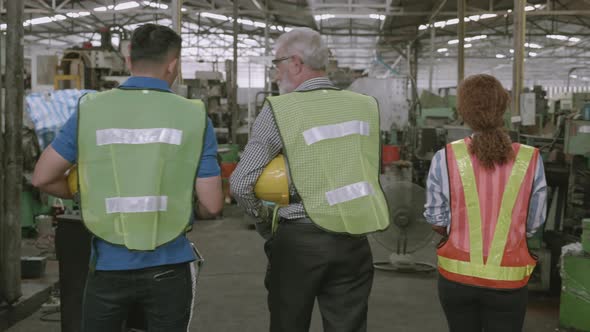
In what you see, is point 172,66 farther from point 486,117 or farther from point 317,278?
point 486,117

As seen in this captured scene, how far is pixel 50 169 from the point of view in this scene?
1.98 m

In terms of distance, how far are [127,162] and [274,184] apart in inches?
20.8

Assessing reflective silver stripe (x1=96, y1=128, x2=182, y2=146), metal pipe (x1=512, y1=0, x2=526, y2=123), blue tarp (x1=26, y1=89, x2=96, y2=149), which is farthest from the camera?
metal pipe (x1=512, y1=0, x2=526, y2=123)

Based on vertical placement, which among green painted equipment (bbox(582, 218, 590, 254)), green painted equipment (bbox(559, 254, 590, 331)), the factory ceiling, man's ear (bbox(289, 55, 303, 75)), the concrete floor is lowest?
the concrete floor

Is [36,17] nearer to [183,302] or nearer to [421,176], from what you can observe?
[421,176]

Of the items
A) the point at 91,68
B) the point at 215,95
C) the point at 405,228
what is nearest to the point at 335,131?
the point at 405,228

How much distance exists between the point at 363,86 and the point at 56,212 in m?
6.60

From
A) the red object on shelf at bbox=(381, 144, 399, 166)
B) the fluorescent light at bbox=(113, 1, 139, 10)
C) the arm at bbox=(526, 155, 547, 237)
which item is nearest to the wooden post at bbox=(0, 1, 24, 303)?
the arm at bbox=(526, 155, 547, 237)

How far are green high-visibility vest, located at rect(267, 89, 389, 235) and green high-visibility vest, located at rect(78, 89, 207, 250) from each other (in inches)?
17.1

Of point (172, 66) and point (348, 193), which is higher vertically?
point (172, 66)

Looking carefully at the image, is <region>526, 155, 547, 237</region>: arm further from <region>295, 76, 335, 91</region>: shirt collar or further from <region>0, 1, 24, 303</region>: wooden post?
<region>0, 1, 24, 303</region>: wooden post

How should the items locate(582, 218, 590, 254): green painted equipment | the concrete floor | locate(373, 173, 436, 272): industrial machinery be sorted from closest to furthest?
locate(582, 218, 590, 254): green painted equipment → the concrete floor → locate(373, 173, 436, 272): industrial machinery

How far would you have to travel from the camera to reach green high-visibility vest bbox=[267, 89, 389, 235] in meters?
2.29

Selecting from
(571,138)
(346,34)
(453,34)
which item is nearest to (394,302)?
(571,138)
